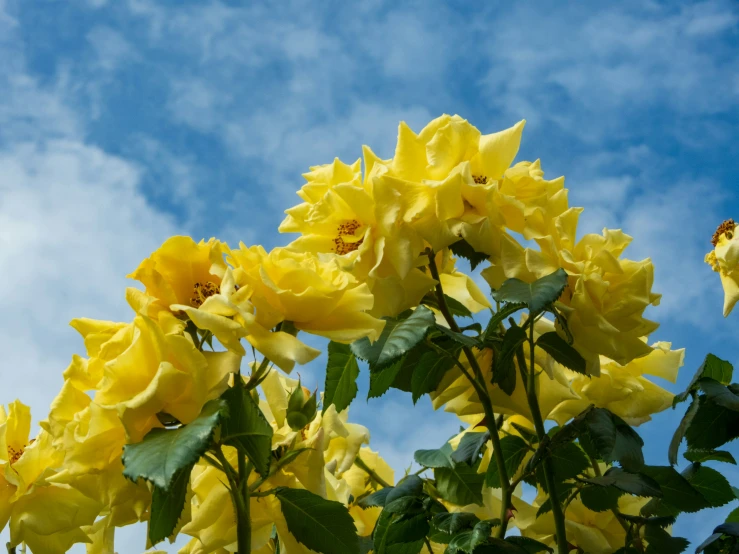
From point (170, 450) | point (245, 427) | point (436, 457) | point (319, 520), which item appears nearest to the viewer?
point (170, 450)

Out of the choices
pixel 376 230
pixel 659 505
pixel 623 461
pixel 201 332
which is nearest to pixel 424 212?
pixel 376 230

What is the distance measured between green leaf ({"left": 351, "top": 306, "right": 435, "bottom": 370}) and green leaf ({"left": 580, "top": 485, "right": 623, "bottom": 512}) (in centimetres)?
46

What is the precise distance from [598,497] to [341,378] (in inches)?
17.9

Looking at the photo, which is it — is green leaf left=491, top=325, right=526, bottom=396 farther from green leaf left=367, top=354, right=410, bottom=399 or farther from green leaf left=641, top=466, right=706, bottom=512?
green leaf left=641, top=466, right=706, bottom=512

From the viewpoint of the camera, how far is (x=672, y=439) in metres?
1.25

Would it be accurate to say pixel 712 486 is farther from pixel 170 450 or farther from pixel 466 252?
pixel 170 450

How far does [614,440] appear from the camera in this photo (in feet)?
3.59

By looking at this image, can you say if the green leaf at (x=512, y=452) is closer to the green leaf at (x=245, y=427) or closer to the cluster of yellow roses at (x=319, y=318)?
the cluster of yellow roses at (x=319, y=318)

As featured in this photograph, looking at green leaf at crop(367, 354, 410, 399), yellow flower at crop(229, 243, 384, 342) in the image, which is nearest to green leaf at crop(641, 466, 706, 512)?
green leaf at crop(367, 354, 410, 399)

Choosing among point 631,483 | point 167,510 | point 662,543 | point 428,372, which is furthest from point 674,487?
point 167,510

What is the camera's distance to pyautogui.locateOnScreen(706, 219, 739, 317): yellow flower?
1.36 m

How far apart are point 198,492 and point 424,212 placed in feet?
1.70

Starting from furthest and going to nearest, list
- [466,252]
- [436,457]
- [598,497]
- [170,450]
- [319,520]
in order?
[436,457] < [598,497] < [466,252] < [319,520] < [170,450]

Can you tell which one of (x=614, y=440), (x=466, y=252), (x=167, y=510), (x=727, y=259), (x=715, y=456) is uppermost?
(x=727, y=259)
